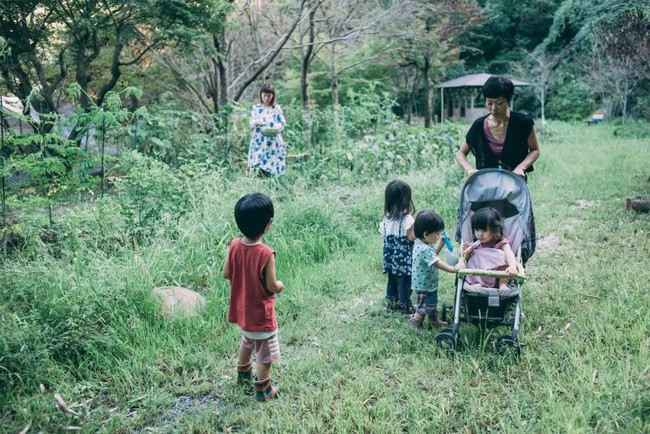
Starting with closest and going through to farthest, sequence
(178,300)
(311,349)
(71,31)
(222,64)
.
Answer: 1. (311,349)
2. (178,300)
3. (71,31)
4. (222,64)

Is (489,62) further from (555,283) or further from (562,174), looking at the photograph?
(555,283)

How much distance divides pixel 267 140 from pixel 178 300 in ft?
13.3

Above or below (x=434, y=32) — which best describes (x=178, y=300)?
below

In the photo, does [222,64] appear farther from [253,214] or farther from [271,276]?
[271,276]

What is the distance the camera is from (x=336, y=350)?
3779mm

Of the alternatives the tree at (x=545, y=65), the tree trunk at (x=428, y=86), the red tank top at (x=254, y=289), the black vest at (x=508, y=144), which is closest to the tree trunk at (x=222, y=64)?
the black vest at (x=508, y=144)

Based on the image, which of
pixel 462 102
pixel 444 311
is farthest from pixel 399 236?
pixel 462 102

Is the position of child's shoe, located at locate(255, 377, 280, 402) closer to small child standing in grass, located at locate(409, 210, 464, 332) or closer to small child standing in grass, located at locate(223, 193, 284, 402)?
small child standing in grass, located at locate(223, 193, 284, 402)

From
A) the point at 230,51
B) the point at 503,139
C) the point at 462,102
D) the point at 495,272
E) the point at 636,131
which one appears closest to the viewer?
the point at 495,272

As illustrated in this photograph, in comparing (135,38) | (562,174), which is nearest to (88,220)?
(135,38)

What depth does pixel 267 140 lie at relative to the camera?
7754 mm

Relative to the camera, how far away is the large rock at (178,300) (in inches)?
162

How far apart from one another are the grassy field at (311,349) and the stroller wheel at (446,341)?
0.26 feet

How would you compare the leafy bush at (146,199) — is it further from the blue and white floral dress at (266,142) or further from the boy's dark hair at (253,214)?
the boy's dark hair at (253,214)
